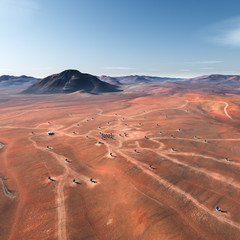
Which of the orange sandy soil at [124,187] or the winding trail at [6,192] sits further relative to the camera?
the winding trail at [6,192]

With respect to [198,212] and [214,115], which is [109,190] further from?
[214,115]

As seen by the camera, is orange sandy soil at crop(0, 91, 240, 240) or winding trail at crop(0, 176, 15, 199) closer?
orange sandy soil at crop(0, 91, 240, 240)

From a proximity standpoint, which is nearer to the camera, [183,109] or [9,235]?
[9,235]

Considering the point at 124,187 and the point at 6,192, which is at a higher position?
the point at 124,187

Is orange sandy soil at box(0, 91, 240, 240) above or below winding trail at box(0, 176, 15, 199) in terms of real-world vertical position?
above

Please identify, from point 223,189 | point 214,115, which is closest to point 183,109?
point 214,115

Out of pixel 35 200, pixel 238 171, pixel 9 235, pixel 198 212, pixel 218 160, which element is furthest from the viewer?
pixel 218 160

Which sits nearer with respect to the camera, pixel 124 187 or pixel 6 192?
pixel 124 187

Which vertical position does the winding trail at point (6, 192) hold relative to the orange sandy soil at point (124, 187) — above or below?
below
